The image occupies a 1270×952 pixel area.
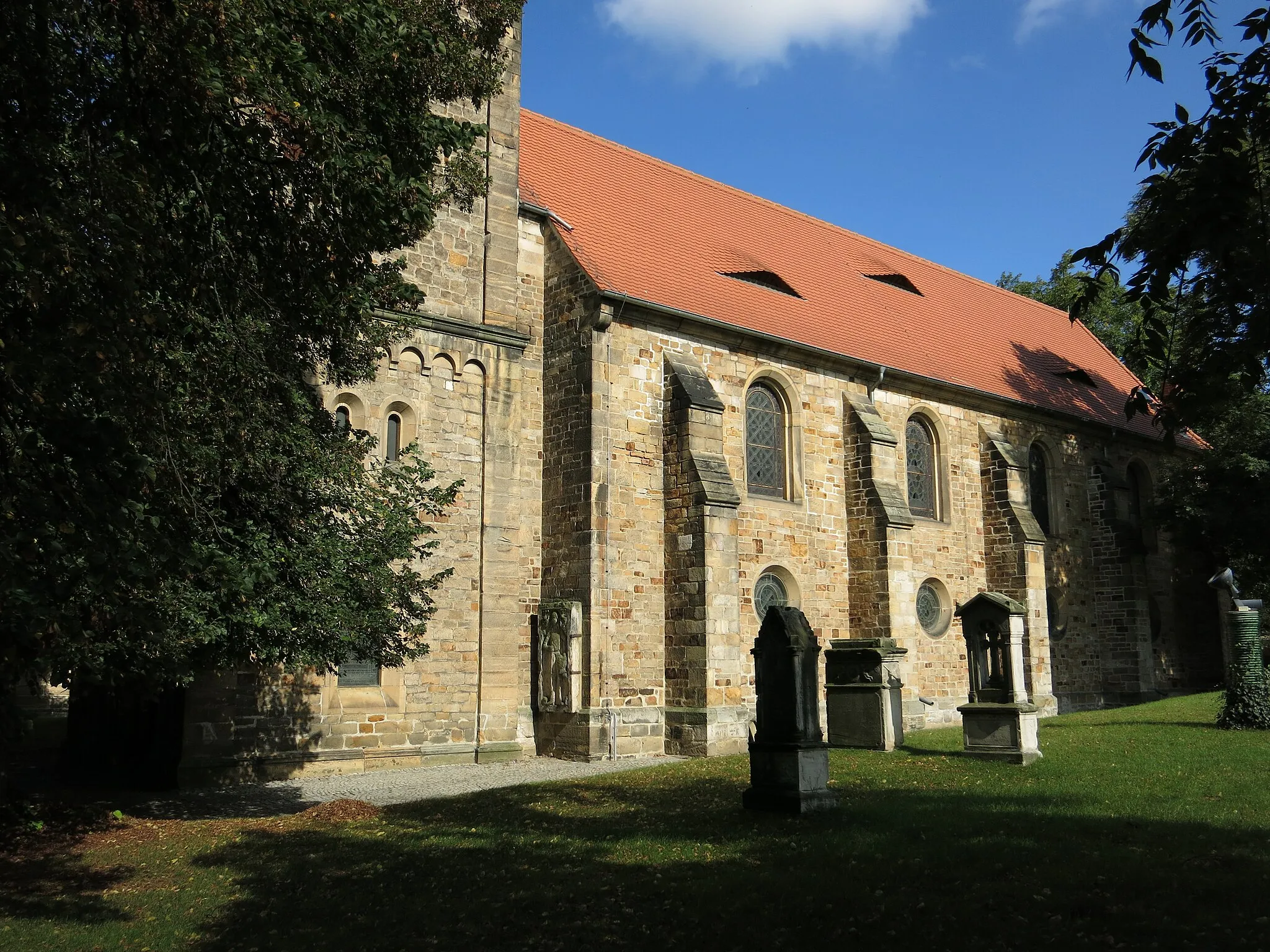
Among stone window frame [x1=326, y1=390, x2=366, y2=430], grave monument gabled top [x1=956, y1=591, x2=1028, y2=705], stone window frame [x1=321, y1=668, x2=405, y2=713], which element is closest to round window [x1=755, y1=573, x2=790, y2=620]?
grave monument gabled top [x1=956, y1=591, x2=1028, y2=705]

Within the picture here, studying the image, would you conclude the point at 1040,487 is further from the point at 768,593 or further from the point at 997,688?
the point at 997,688

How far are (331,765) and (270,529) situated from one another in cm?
551

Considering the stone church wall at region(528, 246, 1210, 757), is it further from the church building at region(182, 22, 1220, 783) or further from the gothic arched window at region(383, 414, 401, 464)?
the gothic arched window at region(383, 414, 401, 464)

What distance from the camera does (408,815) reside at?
11.4 meters

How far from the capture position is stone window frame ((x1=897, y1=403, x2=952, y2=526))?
23.0m

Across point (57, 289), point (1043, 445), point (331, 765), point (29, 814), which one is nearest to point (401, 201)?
point (57, 289)

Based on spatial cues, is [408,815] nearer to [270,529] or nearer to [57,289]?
[270,529]

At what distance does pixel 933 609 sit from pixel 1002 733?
363 inches

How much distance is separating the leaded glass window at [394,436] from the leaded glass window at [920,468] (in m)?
11.2

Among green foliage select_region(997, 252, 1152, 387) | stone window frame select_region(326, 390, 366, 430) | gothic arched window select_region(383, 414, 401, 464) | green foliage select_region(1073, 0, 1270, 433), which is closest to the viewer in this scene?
green foliage select_region(1073, 0, 1270, 433)

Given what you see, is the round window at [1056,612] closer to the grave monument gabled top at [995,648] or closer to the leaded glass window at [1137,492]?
the leaded glass window at [1137,492]

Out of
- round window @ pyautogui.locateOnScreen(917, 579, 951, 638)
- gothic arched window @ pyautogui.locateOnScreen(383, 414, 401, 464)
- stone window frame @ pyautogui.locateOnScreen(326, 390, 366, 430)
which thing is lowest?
round window @ pyautogui.locateOnScreen(917, 579, 951, 638)

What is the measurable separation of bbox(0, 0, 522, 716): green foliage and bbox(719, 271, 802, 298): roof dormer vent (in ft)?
36.4

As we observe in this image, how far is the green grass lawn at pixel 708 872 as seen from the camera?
656 cm
